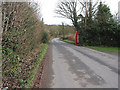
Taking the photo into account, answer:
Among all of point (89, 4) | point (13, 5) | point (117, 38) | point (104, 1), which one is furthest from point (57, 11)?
point (13, 5)

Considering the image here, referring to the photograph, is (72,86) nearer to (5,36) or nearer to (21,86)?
(21,86)

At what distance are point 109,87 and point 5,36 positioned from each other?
13.2 feet

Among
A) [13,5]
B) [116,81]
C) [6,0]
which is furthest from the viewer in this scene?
[116,81]

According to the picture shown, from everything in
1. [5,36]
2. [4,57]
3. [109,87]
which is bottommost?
[109,87]

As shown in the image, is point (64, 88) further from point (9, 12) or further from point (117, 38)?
point (117, 38)

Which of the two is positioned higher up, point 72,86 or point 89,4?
point 89,4

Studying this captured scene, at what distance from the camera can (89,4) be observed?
22734 mm

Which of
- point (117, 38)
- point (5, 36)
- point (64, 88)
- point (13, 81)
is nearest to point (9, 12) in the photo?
point (5, 36)

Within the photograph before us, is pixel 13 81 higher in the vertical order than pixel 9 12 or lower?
lower

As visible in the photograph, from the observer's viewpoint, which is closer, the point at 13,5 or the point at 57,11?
the point at 13,5

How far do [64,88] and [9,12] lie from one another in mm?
3266

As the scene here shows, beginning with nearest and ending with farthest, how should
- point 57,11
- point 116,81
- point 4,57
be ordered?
point 4,57 < point 116,81 < point 57,11

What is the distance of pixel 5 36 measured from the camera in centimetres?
330

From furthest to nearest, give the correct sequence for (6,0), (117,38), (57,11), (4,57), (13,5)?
(57,11), (117,38), (13,5), (6,0), (4,57)
